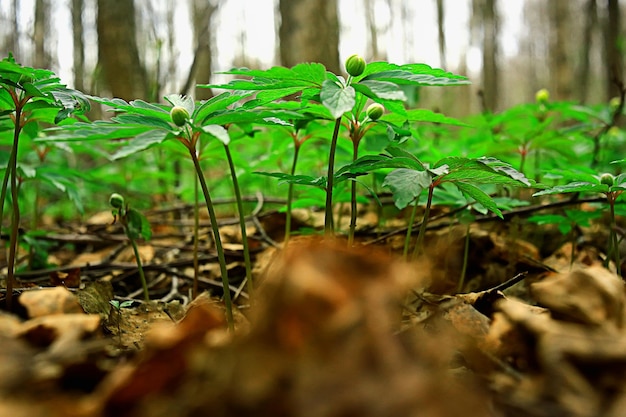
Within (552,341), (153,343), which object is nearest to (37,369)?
(153,343)

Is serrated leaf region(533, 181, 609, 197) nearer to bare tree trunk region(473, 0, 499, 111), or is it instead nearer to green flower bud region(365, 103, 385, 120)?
green flower bud region(365, 103, 385, 120)

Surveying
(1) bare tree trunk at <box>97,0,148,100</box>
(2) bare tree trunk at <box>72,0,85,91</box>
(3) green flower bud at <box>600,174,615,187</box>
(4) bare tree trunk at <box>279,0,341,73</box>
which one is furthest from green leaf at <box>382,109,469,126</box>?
(2) bare tree trunk at <box>72,0,85,91</box>

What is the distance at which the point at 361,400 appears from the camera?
49 cm

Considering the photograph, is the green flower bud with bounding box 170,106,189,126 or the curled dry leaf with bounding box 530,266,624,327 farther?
the green flower bud with bounding box 170,106,189,126

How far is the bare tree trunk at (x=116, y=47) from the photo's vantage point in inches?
173

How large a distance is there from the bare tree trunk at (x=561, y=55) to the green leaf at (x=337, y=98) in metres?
6.72

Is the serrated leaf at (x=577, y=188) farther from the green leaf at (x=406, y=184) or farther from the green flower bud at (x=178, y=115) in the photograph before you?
the green flower bud at (x=178, y=115)

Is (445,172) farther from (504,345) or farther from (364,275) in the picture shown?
(364,275)

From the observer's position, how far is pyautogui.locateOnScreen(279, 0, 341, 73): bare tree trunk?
346 centimetres

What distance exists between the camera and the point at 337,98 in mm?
985

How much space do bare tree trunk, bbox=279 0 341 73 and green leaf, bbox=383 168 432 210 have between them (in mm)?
2487

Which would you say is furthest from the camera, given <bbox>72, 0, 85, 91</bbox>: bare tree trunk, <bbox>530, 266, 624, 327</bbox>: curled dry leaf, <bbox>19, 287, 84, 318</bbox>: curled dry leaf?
<bbox>72, 0, 85, 91</bbox>: bare tree trunk

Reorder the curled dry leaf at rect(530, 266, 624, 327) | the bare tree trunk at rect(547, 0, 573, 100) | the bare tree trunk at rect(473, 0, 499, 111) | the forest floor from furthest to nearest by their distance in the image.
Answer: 1. the bare tree trunk at rect(473, 0, 499, 111)
2. the bare tree trunk at rect(547, 0, 573, 100)
3. the curled dry leaf at rect(530, 266, 624, 327)
4. the forest floor

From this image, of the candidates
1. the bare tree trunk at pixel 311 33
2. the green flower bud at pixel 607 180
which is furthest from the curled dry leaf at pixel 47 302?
the bare tree trunk at pixel 311 33
